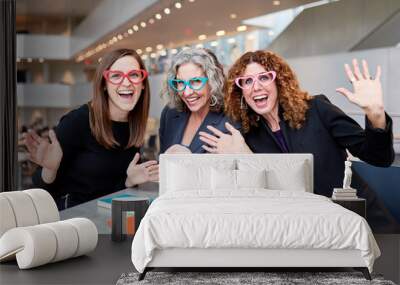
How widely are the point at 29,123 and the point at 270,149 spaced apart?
2.53m

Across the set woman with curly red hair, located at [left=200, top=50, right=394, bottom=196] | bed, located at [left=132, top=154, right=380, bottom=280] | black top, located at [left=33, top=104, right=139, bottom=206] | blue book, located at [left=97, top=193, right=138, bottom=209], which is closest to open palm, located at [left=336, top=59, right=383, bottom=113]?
woman with curly red hair, located at [left=200, top=50, right=394, bottom=196]

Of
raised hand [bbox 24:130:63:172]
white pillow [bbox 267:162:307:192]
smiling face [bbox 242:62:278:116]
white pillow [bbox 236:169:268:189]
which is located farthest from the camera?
raised hand [bbox 24:130:63:172]

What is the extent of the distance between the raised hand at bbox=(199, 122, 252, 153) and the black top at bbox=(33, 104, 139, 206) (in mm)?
744

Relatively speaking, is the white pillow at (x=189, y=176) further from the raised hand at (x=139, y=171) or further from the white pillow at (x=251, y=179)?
the raised hand at (x=139, y=171)

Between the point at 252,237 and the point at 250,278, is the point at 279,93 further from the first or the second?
the point at 250,278

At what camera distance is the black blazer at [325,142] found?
6.29 m

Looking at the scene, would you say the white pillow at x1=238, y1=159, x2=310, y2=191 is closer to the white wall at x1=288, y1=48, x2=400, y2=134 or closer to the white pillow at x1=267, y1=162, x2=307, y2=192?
the white pillow at x1=267, y1=162, x2=307, y2=192

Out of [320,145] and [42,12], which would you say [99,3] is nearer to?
[42,12]

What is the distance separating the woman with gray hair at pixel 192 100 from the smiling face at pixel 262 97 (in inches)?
11.2

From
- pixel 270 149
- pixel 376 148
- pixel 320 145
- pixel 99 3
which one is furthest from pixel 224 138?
pixel 99 3

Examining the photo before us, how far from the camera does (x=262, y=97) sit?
21.1ft

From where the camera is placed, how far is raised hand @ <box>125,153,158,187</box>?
6.68 meters

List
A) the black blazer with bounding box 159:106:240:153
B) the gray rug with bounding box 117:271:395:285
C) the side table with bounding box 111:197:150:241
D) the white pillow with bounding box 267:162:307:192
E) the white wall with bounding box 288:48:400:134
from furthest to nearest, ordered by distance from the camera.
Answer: the black blazer with bounding box 159:106:240:153
the white wall with bounding box 288:48:400:134
the side table with bounding box 111:197:150:241
the white pillow with bounding box 267:162:307:192
the gray rug with bounding box 117:271:395:285

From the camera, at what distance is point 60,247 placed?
5074mm
